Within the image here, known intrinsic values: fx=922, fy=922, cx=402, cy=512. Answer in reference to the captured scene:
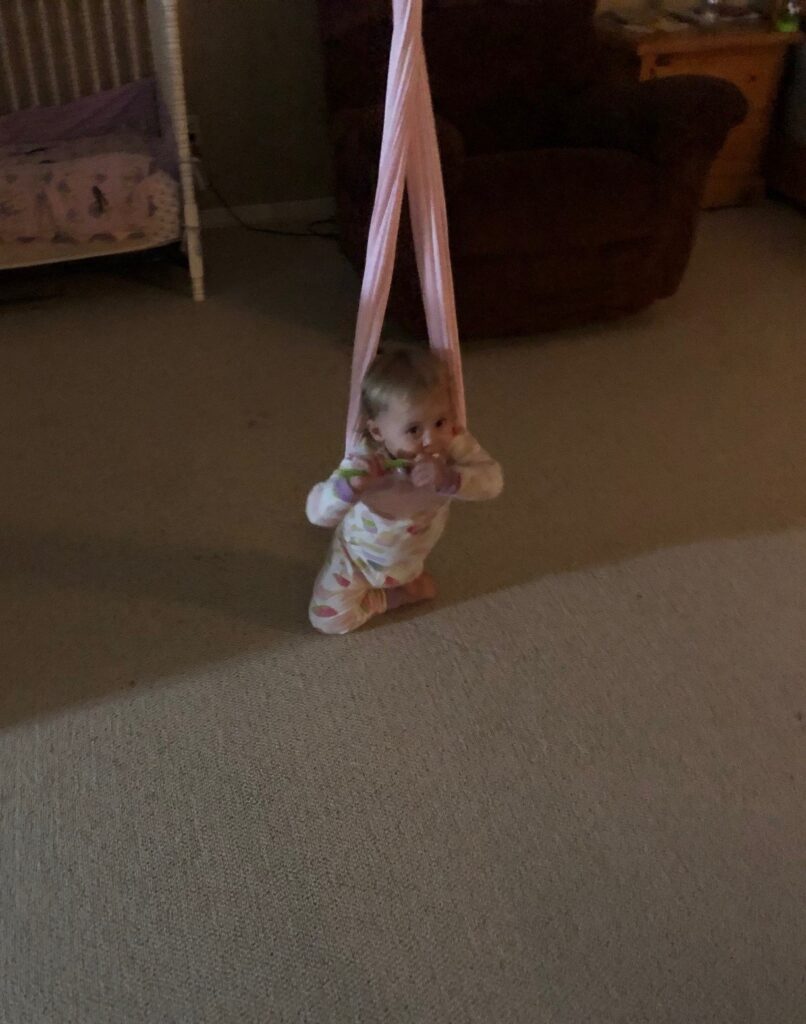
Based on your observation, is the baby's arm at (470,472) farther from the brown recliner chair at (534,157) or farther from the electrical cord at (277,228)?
the electrical cord at (277,228)

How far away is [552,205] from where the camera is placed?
2.31 meters

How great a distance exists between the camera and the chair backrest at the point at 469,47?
102 inches

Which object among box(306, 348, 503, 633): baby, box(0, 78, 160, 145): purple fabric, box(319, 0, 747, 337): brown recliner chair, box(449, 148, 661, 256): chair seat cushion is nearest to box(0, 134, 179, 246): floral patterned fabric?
box(0, 78, 160, 145): purple fabric

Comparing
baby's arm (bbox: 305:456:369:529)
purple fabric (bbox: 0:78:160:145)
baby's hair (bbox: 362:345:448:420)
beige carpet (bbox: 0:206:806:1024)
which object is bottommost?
beige carpet (bbox: 0:206:806:1024)

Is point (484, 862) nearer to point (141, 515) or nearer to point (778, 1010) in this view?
point (778, 1010)

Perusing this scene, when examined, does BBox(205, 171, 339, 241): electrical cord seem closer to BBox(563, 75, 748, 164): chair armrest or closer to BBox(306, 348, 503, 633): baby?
BBox(563, 75, 748, 164): chair armrest

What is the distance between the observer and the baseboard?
3.28 m

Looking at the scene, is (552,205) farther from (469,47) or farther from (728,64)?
(728,64)

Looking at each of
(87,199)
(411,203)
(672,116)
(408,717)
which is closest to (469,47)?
(672,116)

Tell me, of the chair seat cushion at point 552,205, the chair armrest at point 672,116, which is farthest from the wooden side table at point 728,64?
the chair seat cushion at point 552,205

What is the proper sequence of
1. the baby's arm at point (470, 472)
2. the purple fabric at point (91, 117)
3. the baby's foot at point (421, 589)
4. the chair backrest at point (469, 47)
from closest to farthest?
the baby's arm at point (470, 472) < the baby's foot at point (421, 589) < the chair backrest at point (469, 47) < the purple fabric at point (91, 117)

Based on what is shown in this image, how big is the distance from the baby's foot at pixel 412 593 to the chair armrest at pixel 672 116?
139 centimetres

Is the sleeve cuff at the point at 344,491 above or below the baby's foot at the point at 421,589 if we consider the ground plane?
above

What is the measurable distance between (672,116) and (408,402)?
1.51 metres
